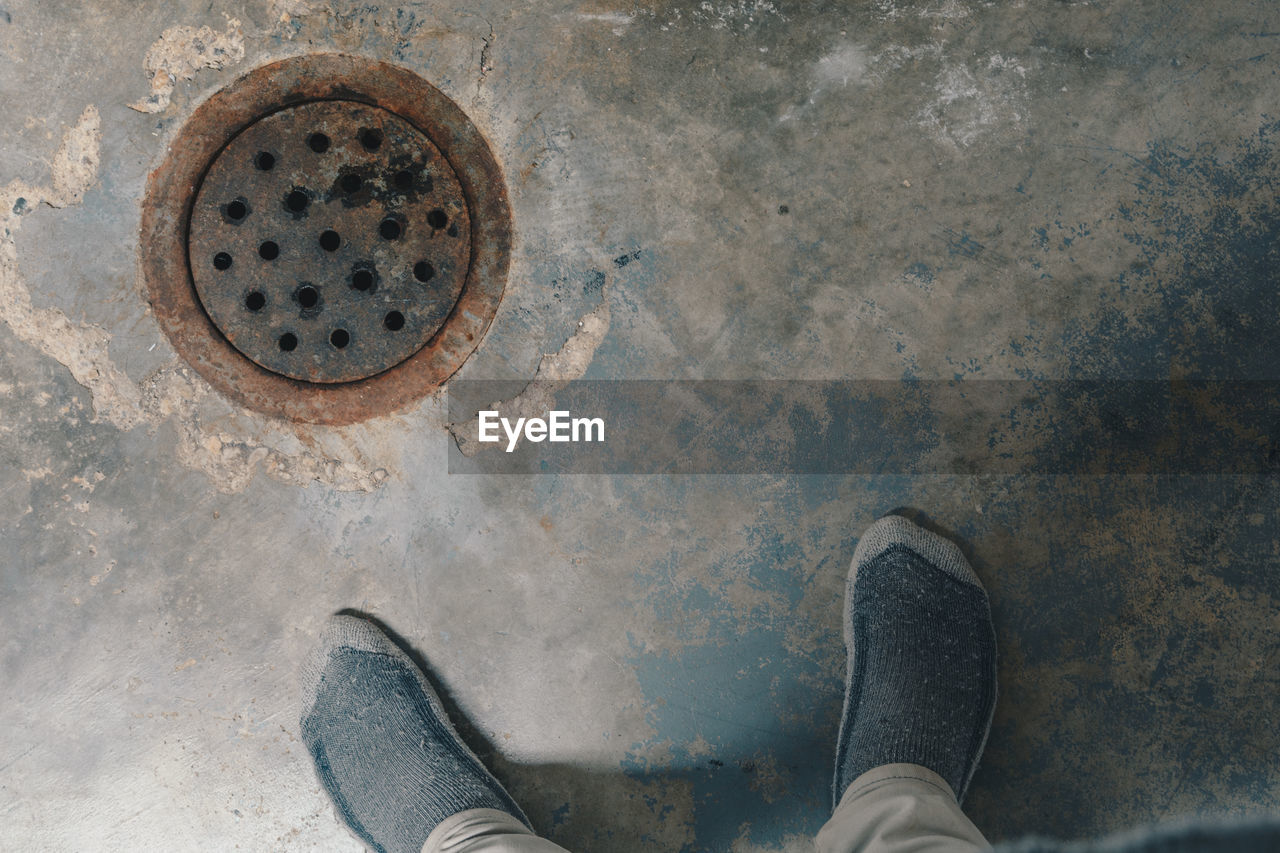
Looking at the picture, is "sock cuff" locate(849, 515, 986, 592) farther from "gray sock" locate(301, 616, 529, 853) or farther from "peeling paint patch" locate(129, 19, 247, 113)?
"peeling paint patch" locate(129, 19, 247, 113)

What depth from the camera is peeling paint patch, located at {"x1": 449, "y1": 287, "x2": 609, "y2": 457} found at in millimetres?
1838

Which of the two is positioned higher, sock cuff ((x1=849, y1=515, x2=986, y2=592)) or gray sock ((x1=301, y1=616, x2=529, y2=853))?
sock cuff ((x1=849, y1=515, x2=986, y2=592))

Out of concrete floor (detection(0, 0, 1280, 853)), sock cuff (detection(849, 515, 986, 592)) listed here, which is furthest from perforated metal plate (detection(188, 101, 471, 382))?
sock cuff (detection(849, 515, 986, 592))

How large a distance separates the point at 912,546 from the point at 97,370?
1957 mm

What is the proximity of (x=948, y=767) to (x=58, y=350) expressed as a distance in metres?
2.27

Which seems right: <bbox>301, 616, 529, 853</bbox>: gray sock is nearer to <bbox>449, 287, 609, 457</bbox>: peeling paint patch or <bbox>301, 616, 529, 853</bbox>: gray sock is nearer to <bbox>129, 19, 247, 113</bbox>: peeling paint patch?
<bbox>449, 287, 609, 457</bbox>: peeling paint patch

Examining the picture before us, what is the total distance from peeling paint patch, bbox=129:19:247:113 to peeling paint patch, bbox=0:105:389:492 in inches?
6.0

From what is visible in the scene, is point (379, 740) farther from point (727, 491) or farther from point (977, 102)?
point (977, 102)

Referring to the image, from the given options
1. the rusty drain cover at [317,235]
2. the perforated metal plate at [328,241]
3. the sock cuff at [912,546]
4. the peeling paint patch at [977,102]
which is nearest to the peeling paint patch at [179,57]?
the rusty drain cover at [317,235]

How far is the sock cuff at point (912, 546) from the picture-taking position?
71.7 inches

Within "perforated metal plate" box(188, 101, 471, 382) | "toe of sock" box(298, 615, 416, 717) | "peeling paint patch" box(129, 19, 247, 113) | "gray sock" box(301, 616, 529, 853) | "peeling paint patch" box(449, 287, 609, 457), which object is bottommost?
"gray sock" box(301, 616, 529, 853)

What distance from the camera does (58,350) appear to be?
5.90 feet

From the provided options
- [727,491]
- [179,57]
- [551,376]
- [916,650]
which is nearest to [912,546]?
[916,650]

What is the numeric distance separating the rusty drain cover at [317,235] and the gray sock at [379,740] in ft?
1.85
